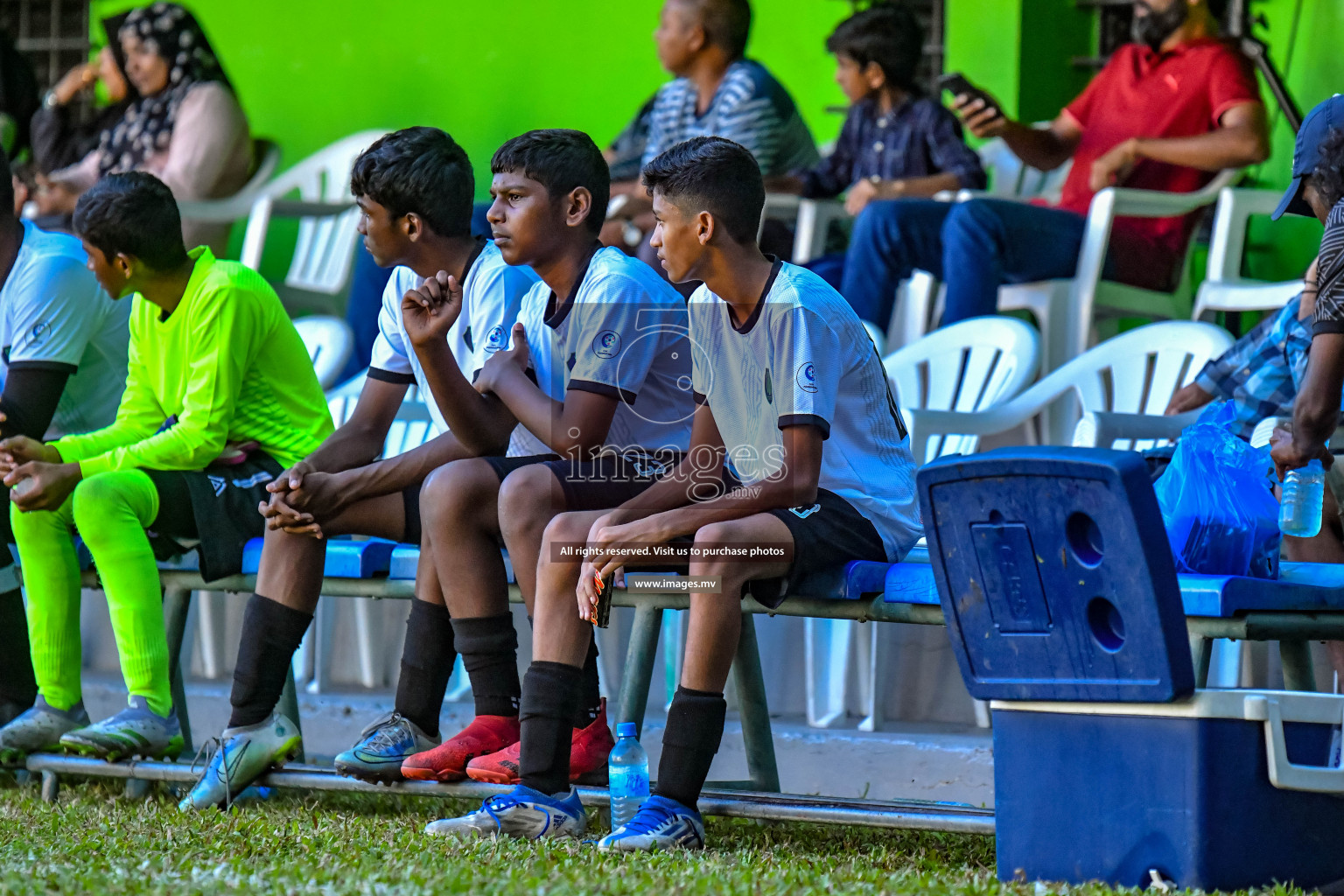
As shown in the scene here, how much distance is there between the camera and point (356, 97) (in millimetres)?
7617

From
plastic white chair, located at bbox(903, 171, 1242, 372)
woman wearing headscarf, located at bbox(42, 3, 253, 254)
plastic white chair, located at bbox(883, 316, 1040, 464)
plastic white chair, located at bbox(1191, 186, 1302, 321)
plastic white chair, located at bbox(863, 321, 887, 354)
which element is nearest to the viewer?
plastic white chair, located at bbox(883, 316, 1040, 464)

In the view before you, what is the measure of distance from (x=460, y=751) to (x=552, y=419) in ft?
2.04

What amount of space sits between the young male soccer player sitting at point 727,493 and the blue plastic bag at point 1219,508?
1.65 feet

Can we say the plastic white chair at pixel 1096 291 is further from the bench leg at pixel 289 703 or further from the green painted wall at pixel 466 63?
the bench leg at pixel 289 703

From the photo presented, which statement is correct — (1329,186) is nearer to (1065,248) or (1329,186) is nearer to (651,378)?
(651,378)

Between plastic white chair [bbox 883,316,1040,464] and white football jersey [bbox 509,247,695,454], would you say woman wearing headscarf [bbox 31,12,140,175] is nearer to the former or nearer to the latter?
plastic white chair [bbox 883,316,1040,464]

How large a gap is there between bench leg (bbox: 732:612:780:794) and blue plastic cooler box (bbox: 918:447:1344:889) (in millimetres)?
776

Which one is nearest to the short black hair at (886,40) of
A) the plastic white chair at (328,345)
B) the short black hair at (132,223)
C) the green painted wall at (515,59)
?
the green painted wall at (515,59)

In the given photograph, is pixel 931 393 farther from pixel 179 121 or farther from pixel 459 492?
pixel 179 121

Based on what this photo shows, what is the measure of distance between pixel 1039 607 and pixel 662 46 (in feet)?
12.0

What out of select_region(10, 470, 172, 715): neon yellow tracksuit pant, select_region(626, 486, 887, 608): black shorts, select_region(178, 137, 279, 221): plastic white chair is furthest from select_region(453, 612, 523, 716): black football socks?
select_region(178, 137, 279, 221): plastic white chair

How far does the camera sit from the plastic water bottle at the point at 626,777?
3086 millimetres

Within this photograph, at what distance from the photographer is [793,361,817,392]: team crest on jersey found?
3.06 metres

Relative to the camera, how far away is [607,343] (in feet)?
11.1
